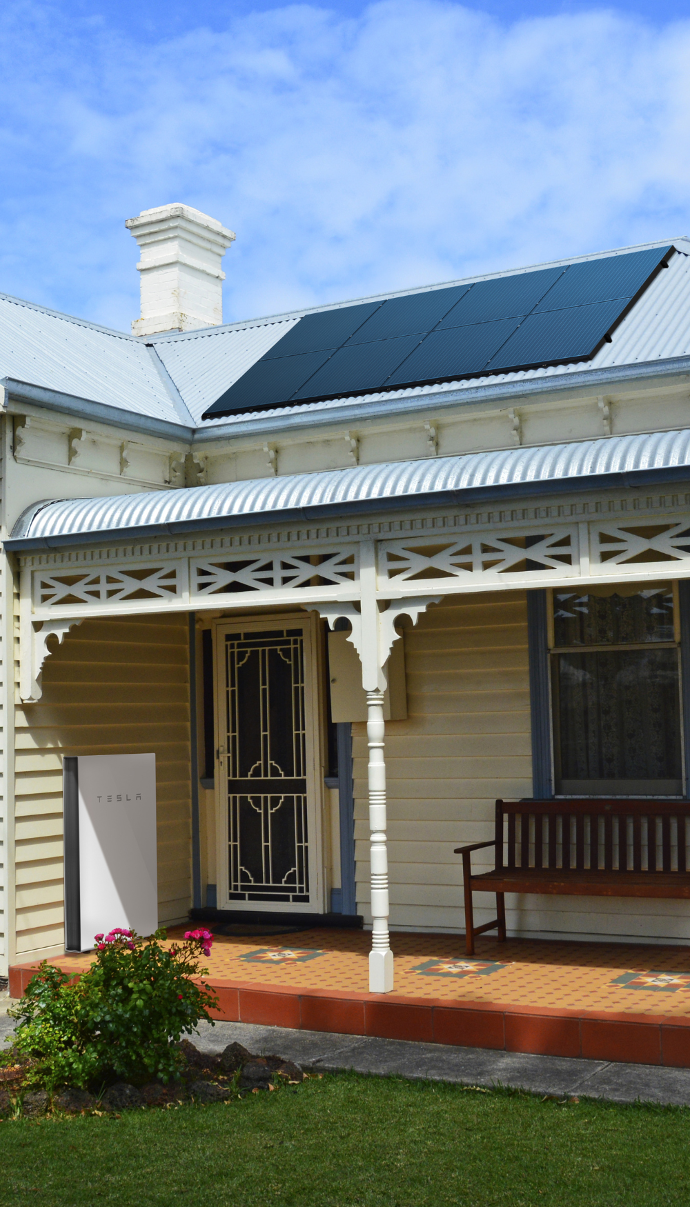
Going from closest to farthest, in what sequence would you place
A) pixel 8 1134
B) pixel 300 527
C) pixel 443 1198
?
1. pixel 443 1198
2. pixel 8 1134
3. pixel 300 527

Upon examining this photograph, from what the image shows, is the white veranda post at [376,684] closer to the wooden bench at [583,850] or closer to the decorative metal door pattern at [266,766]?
the wooden bench at [583,850]

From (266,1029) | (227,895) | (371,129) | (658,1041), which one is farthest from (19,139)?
(658,1041)

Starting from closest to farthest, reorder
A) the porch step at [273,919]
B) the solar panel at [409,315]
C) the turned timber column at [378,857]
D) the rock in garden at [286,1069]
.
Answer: the rock in garden at [286,1069] < the turned timber column at [378,857] < the porch step at [273,919] < the solar panel at [409,315]

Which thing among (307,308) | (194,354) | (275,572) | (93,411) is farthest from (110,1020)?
(307,308)

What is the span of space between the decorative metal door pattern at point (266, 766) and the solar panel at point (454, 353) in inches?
93.6

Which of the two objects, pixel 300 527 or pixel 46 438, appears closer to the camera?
pixel 300 527

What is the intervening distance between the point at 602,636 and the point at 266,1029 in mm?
3772

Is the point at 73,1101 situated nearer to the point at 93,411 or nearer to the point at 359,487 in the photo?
the point at 359,487

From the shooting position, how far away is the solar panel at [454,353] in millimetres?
9523

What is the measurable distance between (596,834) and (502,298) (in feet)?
16.2

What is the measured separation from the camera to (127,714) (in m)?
9.82

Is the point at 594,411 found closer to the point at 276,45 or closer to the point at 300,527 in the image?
the point at 300,527

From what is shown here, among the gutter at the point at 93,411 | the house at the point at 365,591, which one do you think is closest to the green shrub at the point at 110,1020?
the house at the point at 365,591

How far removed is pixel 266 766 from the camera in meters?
10.2
